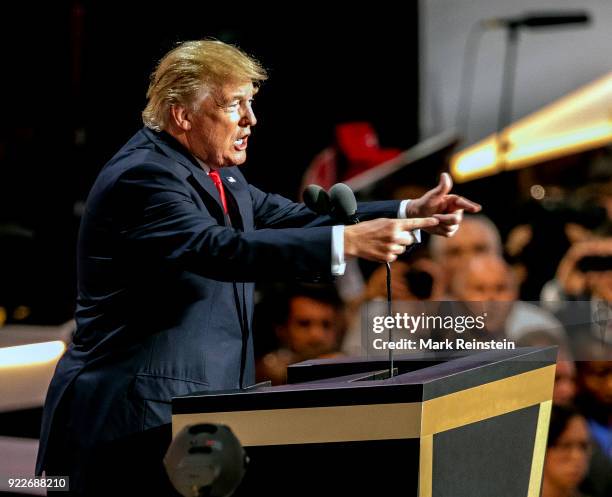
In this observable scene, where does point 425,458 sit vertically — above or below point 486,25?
below

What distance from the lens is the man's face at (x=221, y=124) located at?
7.46ft

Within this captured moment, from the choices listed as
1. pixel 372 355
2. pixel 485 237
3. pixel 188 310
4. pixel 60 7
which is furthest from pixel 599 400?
pixel 60 7

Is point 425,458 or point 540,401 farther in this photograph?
point 540,401

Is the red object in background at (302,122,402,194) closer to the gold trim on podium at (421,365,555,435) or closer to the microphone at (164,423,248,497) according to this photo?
the gold trim on podium at (421,365,555,435)

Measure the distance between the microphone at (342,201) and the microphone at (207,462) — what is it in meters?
0.51

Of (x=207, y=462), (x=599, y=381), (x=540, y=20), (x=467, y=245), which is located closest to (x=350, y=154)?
(x=467, y=245)

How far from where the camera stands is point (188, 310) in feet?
7.05

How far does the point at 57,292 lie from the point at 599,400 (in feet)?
6.45

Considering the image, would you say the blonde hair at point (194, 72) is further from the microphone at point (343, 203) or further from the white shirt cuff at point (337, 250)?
the white shirt cuff at point (337, 250)

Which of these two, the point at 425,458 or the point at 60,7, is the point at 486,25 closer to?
the point at 60,7

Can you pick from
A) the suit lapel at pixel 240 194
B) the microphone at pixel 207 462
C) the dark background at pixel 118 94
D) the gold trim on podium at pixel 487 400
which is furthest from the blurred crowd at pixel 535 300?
the microphone at pixel 207 462

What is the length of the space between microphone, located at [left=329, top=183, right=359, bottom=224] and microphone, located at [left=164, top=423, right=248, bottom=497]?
51 cm

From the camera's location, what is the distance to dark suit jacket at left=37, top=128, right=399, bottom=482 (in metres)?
2.03

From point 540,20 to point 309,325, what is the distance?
4.81 feet
